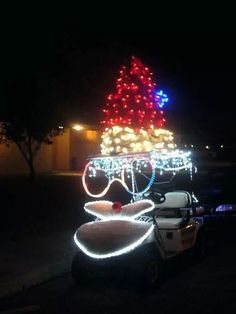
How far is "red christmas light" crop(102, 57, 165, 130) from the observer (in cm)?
1889

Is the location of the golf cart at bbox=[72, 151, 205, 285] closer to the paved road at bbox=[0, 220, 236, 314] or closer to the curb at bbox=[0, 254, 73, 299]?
Result: the paved road at bbox=[0, 220, 236, 314]

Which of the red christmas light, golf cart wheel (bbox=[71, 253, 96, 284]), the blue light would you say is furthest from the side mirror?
the blue light

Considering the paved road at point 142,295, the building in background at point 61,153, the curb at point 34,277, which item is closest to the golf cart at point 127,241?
the paved road at point 142,295

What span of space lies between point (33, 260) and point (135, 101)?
10511 mm

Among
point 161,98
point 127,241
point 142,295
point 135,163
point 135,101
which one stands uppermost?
point 161,98

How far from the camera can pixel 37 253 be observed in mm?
9844

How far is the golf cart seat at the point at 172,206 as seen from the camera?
30.9ft

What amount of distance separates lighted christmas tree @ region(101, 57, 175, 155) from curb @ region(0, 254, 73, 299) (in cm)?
891

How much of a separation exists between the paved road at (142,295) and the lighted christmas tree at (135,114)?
924cm

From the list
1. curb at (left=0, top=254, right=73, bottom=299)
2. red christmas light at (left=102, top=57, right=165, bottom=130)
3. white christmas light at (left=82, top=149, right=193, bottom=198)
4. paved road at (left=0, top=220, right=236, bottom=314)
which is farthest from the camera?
red christmas light at (left=102, top=57, right=165, bottom=130)

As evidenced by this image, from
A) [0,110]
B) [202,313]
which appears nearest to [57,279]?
[202,313]

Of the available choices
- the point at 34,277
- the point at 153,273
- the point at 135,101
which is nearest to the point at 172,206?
the point at 153,273

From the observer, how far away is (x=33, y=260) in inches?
365

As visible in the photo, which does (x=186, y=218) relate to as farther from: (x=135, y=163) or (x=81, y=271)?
(x=81, y=271)
